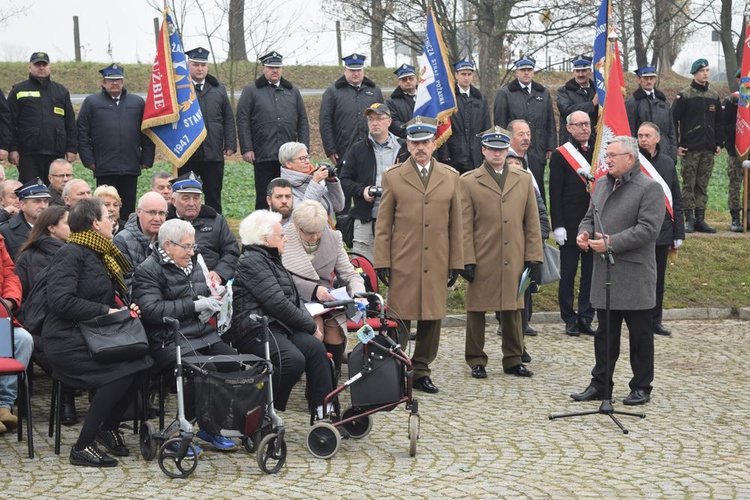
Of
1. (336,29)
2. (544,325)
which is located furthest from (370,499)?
(336,29)

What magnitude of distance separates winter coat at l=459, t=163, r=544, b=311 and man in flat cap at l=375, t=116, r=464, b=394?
0.41m

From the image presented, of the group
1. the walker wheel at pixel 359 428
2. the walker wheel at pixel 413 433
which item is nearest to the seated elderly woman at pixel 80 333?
the walker wheel at pixel 359 428

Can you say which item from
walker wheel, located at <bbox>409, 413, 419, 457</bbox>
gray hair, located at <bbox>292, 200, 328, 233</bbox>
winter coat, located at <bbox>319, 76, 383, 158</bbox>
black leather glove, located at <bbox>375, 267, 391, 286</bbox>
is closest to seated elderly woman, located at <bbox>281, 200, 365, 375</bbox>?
gray hair, located at <bbox>292, 200, 328, 233</bbox>

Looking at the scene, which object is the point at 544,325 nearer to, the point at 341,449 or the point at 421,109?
the point at 421,109

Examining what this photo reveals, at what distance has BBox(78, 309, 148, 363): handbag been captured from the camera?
748cm

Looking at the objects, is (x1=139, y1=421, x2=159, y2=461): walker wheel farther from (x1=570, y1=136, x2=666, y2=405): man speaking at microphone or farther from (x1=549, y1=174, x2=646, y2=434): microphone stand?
(x1=570, y1=136, x2=666, y2=405): man speaking at microphone

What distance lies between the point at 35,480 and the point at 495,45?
19736 millimetres

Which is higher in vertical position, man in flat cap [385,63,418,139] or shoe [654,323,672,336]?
man in flat cap [385,63,418,139]

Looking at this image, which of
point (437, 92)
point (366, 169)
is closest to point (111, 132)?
point (366, 169)

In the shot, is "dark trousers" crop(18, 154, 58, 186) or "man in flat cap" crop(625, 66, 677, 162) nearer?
"dark trousers" crop(18, 154, 58, 186)

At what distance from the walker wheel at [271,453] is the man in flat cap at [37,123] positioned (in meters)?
→ 6.58

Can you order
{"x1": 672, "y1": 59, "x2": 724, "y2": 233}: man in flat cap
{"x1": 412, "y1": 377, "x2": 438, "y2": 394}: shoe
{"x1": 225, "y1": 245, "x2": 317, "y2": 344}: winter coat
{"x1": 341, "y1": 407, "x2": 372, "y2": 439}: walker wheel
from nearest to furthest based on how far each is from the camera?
{"x1": 341, "y1": 407, "x2": 372, "y2": 439}: walker wheel < {"x1": 225, "y1": 245, "x2": 317, "y2": 344}: winter coat < {"x1": 412, "y1": 377, "x2": 438, "y2": 394}: shoe < {"x1": 672, "y1": 59, "x2": 724, "y2": 233}: man in flat cap

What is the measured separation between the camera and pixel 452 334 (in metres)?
12.4

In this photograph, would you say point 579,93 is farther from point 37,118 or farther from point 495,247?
point 37,118
